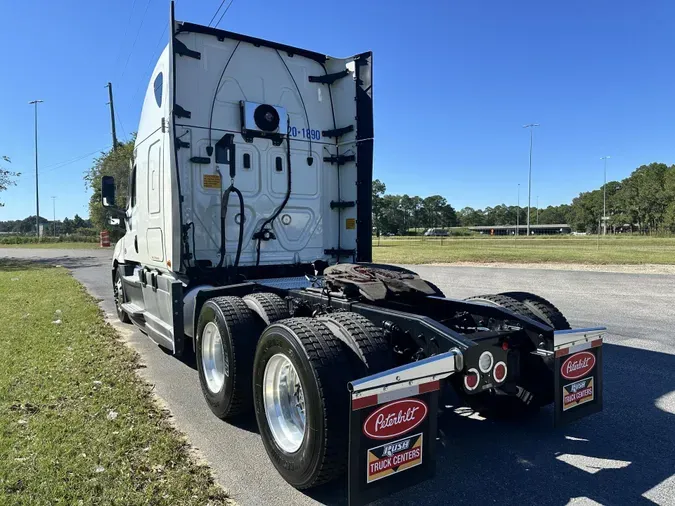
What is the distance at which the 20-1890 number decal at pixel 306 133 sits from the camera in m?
6.09

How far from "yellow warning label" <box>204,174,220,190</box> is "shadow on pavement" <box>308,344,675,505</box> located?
3.52 meters

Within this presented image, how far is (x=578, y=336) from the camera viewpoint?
10.8 ft

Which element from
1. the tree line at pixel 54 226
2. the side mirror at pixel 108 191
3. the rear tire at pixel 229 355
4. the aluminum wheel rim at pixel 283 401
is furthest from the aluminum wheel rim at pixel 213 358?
the tree line at pixel 54 226

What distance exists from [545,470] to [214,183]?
4322mm

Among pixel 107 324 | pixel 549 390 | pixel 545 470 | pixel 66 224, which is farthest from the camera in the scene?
pixel 66 224

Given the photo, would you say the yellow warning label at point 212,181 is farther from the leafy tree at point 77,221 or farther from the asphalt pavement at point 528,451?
the leafy tree at point 77,221

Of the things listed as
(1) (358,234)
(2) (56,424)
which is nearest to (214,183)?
(1) (358,234)

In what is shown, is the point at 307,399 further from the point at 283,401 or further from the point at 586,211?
the point at 586,211

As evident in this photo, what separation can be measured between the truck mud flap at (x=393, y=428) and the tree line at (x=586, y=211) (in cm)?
3242

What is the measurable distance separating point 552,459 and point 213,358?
296 cm

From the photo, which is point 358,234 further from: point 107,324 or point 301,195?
point 107,324

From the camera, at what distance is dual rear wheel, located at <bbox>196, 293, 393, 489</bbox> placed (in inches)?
109

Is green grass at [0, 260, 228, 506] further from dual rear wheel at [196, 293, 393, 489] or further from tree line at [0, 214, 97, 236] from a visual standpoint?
tree line at [0, 214, 97, 236]

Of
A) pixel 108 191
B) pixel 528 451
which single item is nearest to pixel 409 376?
pixel 528 451
